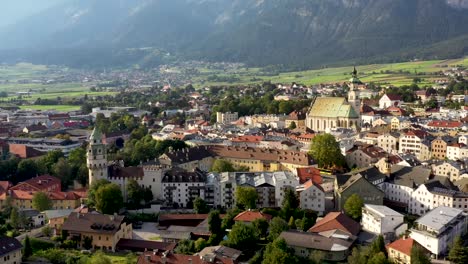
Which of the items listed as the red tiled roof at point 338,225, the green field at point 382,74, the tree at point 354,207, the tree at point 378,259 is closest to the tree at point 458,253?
the tree at point 378,259

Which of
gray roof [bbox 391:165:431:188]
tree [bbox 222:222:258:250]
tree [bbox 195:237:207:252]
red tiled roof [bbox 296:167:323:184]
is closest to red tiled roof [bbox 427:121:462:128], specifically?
gray roof [bbox 391:165:431:188]

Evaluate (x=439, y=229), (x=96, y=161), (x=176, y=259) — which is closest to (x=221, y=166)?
(x=96, y=161)

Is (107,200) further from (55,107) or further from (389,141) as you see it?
(55,107)

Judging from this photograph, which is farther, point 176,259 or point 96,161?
point 96,161

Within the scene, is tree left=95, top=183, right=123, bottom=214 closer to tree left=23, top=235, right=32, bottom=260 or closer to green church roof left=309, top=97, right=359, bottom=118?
tree left=23, top=235, right=32, bottom=260

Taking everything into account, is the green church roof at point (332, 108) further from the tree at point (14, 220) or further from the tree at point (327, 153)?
the tree at point (14, 220)

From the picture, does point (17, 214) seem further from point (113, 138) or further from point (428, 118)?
point (428, 118)
